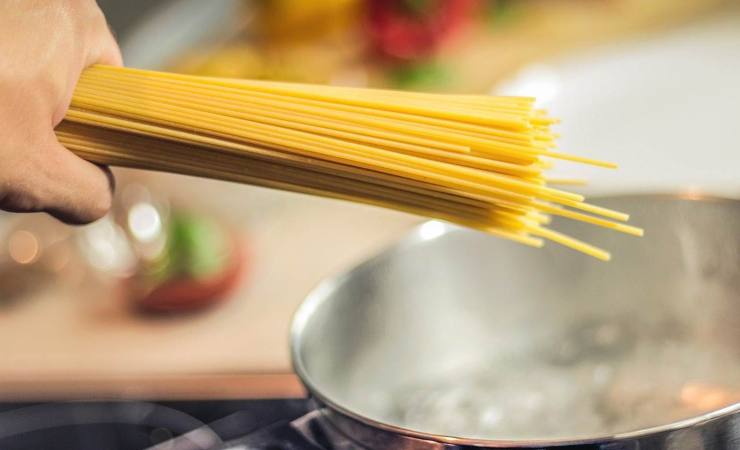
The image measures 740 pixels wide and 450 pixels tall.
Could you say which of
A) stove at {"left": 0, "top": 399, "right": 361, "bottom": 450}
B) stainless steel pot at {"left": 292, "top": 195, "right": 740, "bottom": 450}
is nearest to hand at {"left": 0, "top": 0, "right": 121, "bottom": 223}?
stainless steel pot at {"left": 292, "top": 195, "right": 740, "bottom": 450}

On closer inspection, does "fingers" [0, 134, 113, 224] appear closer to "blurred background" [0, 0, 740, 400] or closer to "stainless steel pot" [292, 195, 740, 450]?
"stainless steel pot" [292, 195, 740, 450]

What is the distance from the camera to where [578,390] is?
0.54 meters

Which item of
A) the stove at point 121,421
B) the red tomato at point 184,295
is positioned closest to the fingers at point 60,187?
the stove at point 121,421

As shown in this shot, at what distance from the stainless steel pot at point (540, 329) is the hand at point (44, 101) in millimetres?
118

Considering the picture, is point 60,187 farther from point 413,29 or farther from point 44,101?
point 413,29

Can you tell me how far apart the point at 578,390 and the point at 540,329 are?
0.04 m

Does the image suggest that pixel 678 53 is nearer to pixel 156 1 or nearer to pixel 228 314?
pixel 228 314

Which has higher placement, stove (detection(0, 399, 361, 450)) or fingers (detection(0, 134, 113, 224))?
fingers (detection(0, 134, 113, 224))

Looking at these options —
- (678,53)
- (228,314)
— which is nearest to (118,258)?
(228,314)

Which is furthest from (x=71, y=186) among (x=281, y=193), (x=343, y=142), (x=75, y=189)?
(x=281, y=193)

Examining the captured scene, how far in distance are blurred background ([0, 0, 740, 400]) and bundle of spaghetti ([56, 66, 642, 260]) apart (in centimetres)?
36

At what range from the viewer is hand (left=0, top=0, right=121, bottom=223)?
380 millimetres

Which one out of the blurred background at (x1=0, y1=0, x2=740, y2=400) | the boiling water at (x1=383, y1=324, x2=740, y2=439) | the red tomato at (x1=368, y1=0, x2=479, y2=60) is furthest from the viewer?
the red tomato at (x1=368, y1=0, x2=479, y2=60)

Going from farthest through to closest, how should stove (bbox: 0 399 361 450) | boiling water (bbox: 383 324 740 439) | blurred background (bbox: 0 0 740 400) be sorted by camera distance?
blurred background (bbox: 0 0 740 400) → stove (bbox: 0 399 361 450) → boiling water (bbox: 383 324 740 439)
